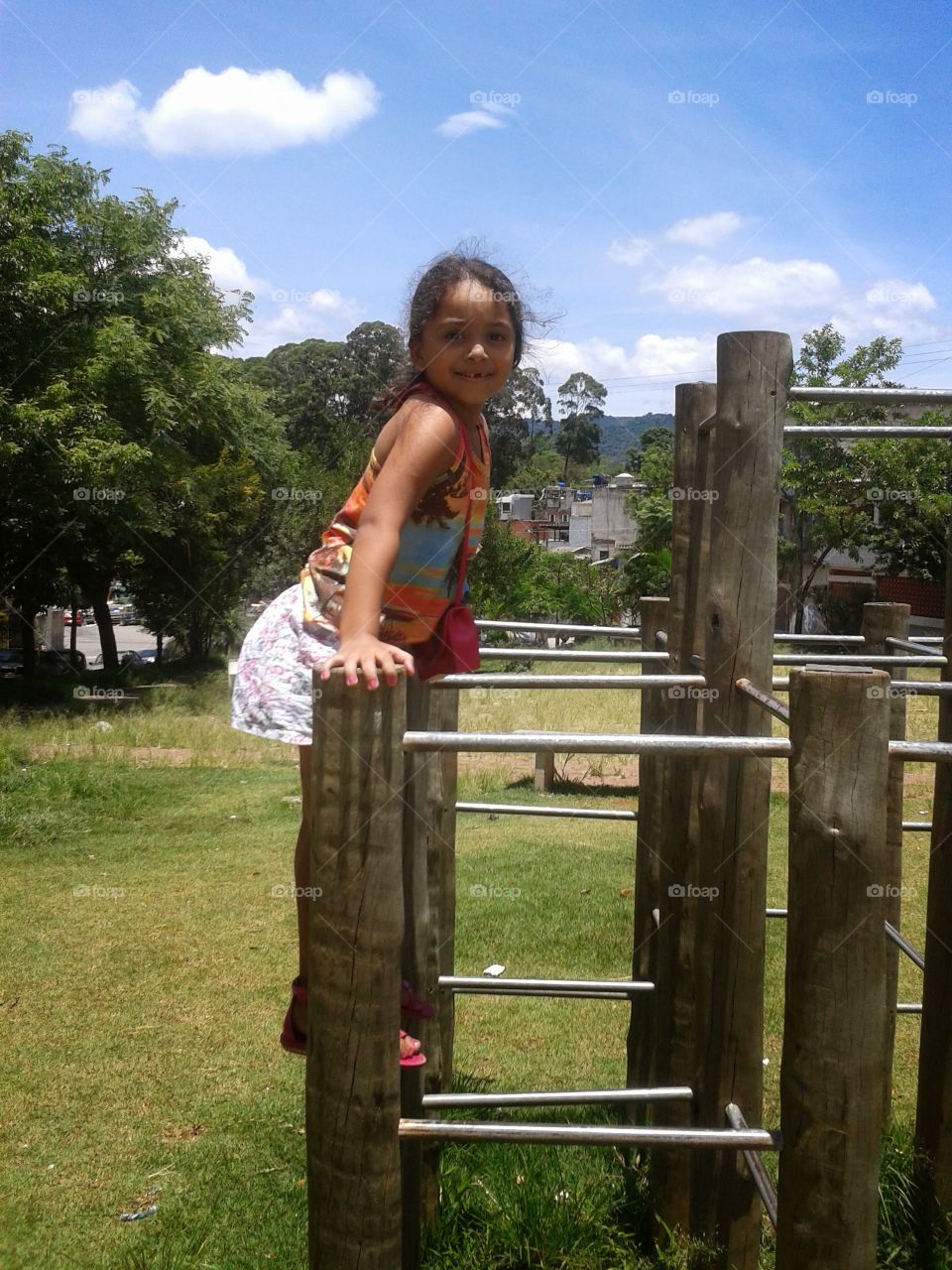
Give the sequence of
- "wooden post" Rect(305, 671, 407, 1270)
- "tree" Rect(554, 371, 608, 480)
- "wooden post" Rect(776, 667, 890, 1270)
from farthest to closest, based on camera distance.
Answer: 1. "tree" Rect(554, 371, 608, 480)
2. "wooden post" Rect(305, 671, 407, 1270)
3. "wooden post" Rect(776, 667, 890, 1270)

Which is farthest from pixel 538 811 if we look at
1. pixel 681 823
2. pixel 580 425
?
pixel 580 425

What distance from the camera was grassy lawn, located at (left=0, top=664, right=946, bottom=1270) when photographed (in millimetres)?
3059

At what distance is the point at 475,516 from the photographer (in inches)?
99.8

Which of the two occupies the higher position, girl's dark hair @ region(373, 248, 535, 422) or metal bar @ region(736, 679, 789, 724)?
girl's dark hair @ region(373, 248, 535, 422)

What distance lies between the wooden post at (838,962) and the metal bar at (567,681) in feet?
2.04

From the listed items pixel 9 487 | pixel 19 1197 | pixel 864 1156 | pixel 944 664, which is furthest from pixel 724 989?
pixel 9 487

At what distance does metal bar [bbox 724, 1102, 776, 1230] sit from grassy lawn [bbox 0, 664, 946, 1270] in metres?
0.36

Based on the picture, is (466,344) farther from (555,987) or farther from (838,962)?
(555,987)

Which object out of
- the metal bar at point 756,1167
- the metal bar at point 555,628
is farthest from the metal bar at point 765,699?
the metal bar at point 555,628

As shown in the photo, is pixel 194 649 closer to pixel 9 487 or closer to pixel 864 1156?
pixel 9 487

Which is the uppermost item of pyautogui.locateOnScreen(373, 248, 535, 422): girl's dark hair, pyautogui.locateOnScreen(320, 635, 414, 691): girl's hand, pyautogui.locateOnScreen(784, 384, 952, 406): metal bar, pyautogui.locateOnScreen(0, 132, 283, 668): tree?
pyautogui.locateOnScreen(0, 132, 283, 668): tree

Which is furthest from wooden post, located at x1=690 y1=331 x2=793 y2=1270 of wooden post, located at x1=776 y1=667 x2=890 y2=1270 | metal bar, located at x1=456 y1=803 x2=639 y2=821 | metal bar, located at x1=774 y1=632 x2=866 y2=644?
metal bar, located at x1=456 y1=803 x2=639 y2=821

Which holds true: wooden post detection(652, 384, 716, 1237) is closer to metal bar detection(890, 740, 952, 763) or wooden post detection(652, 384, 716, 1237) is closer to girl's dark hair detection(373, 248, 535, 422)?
girl's dark hair detection(373, 248, 535, 422)

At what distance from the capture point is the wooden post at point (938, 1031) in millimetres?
A: 2559
